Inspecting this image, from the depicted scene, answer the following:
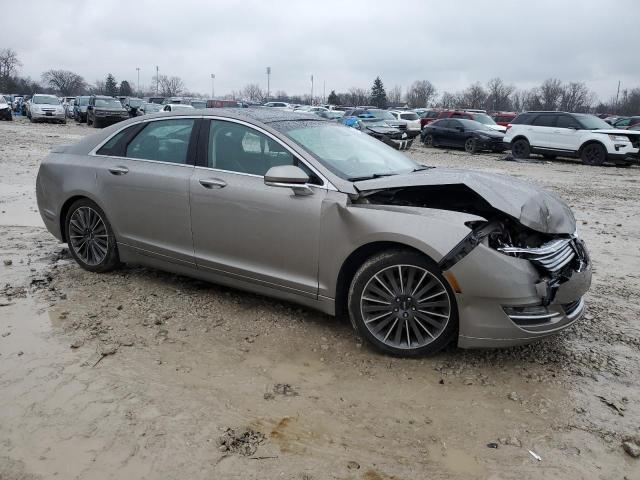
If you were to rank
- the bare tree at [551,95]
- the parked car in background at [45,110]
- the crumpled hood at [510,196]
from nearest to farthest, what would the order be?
the crumpled hood at [510,196] < the parked car in background at [45,110] < the bare tree at [551,95]

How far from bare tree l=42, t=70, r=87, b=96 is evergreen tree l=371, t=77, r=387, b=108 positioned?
53302 mm

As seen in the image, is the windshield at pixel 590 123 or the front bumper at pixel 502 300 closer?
the front bumper at pixel 502 300

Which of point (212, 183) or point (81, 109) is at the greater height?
point (212, 183)

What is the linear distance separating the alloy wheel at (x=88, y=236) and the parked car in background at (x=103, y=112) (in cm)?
2577

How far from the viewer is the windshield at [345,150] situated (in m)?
4.20

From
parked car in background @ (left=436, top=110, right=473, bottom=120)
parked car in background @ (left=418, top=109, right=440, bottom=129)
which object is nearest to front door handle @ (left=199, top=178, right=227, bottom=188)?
parked car in background @ (left=436, top=110, right=473, bottom=120)

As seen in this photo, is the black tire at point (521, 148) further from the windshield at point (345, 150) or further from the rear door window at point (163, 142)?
the rear door window at point (163, 142)

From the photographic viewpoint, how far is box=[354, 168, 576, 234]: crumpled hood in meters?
3.73

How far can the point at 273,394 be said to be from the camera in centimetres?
335

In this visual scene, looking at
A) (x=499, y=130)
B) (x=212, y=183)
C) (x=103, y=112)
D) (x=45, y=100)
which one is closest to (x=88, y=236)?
(x=212, y=183)

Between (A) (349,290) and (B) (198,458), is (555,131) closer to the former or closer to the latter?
(A) (349,290)

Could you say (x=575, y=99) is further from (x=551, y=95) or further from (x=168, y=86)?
(x=168, y=86)

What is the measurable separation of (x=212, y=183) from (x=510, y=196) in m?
2.25

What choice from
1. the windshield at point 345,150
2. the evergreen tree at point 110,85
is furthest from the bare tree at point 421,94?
the windshield at point 345,150
